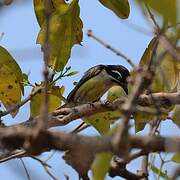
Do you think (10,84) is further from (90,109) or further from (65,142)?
(65,142)

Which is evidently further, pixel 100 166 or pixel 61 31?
pixel 61 31

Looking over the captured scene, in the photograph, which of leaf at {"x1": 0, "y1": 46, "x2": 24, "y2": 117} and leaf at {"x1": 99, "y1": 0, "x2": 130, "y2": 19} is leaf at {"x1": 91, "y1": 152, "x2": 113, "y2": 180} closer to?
leaf at {"x1": 99, "y1": 0, "x2": 130, "y2": 19}

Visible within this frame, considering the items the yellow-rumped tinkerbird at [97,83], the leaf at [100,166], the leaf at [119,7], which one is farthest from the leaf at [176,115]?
the yellow-rumped tinkerbird at [97,83]

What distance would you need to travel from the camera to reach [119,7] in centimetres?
262

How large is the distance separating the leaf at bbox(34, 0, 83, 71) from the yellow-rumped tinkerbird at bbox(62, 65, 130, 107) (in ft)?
4.06

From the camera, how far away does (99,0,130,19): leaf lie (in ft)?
8.44

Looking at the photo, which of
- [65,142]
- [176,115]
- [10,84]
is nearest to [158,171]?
[176,115]

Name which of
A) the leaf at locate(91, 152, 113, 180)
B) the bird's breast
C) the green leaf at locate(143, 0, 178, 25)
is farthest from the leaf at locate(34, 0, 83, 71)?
the green leaf at locate(143, 0, 178, 25)

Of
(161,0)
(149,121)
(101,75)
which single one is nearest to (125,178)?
(149,121)

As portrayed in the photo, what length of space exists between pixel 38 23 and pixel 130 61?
125 cm

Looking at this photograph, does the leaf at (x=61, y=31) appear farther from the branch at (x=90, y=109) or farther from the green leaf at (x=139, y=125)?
the green leaf at (x=139, y=125)

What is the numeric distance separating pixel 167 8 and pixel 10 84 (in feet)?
6.09

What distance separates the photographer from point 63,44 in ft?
9.14

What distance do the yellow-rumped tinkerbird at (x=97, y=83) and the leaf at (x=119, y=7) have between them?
62.3 inches
